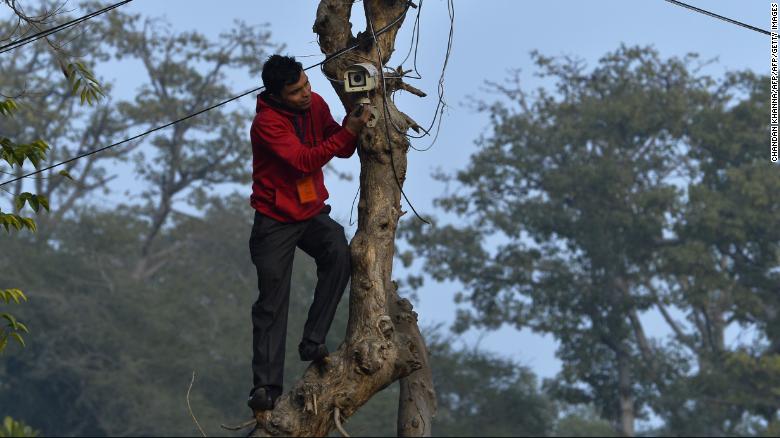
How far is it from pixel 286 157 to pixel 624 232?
1029 inches

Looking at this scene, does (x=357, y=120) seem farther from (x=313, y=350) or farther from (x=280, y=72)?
(x=313, y=350)

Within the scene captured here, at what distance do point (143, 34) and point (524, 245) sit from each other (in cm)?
1455

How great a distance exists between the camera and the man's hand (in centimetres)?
593

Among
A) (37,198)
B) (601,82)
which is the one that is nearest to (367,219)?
(37,198)

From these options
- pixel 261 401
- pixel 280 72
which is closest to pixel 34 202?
pixel 280 72

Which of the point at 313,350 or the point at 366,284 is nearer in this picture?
the point at 313,350

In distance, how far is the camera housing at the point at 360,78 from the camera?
20.5 feet

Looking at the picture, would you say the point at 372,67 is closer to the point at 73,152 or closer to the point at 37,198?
the point at 37,198

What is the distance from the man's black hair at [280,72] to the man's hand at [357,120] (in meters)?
0.32

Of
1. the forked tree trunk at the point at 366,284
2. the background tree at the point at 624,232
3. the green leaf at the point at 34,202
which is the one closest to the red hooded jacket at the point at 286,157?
the forked tree trunk at the point at 366,284

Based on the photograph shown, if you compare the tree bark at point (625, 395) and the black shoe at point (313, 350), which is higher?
the tree bark at point (625, 395)

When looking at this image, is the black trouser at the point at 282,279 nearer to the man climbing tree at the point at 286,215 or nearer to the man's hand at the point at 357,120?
the man climbing tree at the point at 286,215

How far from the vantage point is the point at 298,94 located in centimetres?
589

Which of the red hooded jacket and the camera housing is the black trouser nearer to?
the red hooded jacket
